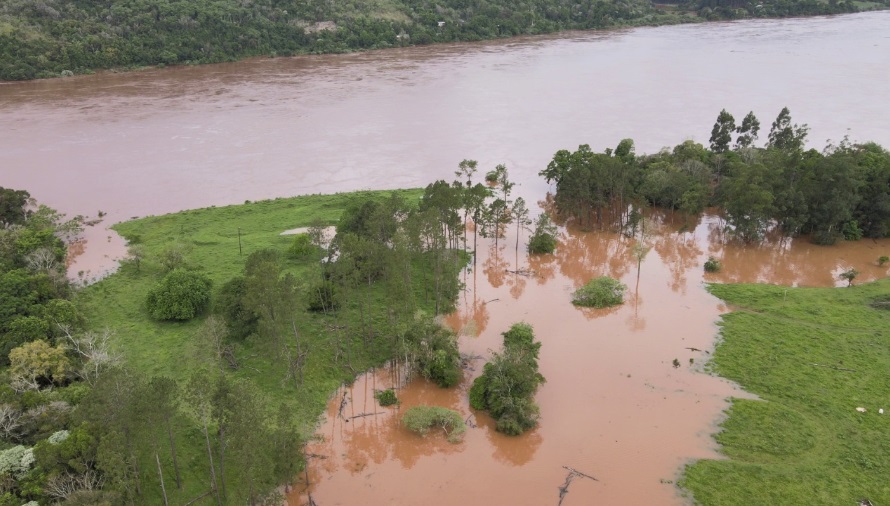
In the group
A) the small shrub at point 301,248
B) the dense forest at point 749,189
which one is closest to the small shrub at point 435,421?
the small shrub at point 301,248

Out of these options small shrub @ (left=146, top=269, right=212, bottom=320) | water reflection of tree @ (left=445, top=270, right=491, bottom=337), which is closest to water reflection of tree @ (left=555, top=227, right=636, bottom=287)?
water reflection of tree @ (left=445, top=270, right=491, bottom=337)

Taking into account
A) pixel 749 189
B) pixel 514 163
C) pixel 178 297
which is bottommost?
pixel 178 297

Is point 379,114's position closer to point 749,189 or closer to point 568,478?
point 749,189

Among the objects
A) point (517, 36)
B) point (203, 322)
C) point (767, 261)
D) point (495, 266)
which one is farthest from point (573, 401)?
point (517, 36)

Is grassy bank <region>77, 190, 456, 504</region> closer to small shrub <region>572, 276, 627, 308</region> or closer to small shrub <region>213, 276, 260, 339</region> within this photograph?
small shrub <region>213, 276, 260, 339</region>

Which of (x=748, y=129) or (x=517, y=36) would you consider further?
(x=517, y=36)

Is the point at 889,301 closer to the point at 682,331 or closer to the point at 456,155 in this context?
the point at 682,331

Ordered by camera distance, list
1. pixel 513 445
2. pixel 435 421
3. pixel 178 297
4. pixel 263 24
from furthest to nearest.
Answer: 1. pixel 263 24
2. pixel 178 297
3. pixel 435 421
4. pixel 513 445
